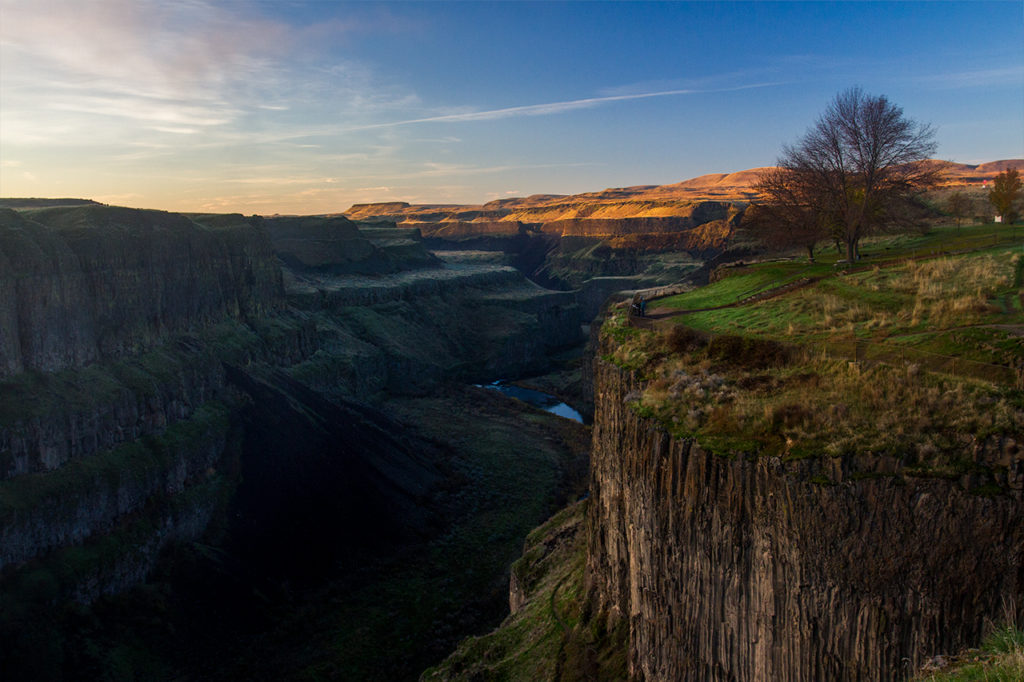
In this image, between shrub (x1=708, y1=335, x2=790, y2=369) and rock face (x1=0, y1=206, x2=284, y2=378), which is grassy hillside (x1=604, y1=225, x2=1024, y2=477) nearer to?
shrub (x1=708, y1=335, x2=790, y2=369)

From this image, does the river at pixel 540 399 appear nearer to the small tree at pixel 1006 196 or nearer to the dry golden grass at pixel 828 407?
the small tree at pixel 1006 196

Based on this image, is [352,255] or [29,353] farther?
[352,255]

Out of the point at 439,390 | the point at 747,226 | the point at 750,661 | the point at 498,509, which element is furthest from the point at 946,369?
the point at 439,390

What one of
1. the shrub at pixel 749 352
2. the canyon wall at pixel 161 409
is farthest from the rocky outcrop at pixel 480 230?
the shrub at pixel 749 352

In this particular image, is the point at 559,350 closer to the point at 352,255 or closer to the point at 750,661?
the point at 352,255

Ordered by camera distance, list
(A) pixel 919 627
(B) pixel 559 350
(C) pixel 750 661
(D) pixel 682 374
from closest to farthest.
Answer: (A) pixel 919 627
(C) pixel 750 661
(D) pixel 682 374
(B) pixel 559 350
